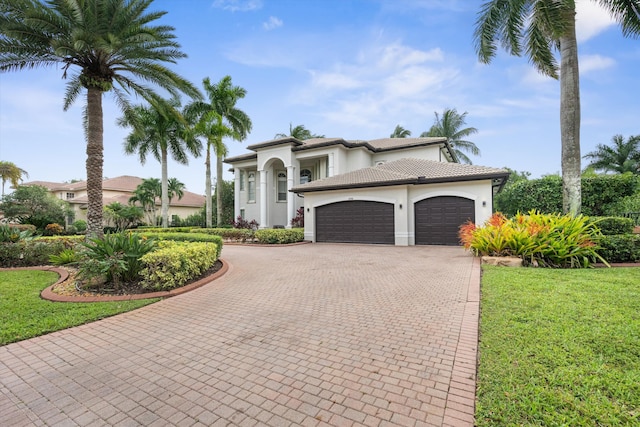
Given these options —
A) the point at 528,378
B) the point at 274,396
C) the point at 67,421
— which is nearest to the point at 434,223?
the point at 528,378

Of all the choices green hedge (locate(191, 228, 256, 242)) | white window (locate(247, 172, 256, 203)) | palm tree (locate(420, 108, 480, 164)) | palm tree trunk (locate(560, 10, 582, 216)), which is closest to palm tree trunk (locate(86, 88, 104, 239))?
green hedge (locate(191, 228, 256, 242))

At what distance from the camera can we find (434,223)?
624 inches

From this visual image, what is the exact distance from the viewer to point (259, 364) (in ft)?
11.8

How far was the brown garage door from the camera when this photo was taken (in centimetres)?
1516

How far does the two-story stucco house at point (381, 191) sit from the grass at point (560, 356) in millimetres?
9443

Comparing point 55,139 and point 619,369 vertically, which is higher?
point 55,139

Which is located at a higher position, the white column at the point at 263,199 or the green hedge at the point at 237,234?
the white column at the point at 263,199

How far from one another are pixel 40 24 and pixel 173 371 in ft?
38.7

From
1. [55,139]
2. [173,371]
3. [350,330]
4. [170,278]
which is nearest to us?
[173,371]

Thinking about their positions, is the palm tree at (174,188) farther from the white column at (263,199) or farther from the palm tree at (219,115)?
the white column at (263,199)

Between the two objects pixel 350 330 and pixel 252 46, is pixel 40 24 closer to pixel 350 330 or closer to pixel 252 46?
pixel 252 46

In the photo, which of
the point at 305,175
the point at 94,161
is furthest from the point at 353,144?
the point at 94,161

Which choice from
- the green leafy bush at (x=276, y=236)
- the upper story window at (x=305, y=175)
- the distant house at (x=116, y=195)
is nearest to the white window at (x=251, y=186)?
the upper story window at (x=305, y=175)

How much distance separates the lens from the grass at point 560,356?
8.37 ft
